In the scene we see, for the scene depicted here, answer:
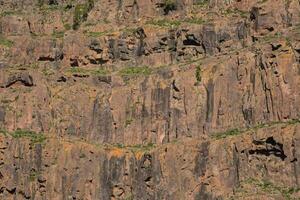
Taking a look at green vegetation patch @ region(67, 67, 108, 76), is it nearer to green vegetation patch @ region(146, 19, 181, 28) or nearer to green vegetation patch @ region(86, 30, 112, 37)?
green vegetation patch @ region(86, 30, 112, 37)

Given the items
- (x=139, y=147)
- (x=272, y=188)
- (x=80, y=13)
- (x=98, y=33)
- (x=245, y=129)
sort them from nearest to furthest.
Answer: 1. (x=272, y=188)
2. (x=245, y=129)
3. (x=139, y=147)
4. (x=98, y=33)
5. (x=80, y=13)

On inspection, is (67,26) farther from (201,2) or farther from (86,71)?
(201,2)

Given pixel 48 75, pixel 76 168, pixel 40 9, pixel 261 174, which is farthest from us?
pixel 40 9

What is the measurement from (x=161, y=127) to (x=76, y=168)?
26.7ft

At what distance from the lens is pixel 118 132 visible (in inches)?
2709

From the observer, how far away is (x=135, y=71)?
7131 cm

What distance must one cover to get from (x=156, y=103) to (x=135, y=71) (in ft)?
14.8

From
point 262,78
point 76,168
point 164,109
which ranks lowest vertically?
point 76,168

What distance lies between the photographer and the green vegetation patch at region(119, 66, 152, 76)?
7069 cm

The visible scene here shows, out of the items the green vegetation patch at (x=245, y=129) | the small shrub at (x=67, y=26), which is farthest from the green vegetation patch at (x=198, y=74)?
the small shrub at (x=67, y=26)

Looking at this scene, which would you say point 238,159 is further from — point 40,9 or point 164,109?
point 40,9

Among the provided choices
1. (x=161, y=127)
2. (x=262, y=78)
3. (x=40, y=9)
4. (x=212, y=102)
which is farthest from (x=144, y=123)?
(x=40, y=9)

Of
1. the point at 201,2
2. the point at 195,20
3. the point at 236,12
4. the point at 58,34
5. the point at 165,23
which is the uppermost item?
the point at 201,2

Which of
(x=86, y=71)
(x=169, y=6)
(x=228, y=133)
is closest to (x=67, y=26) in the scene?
(x=86, y=71)
